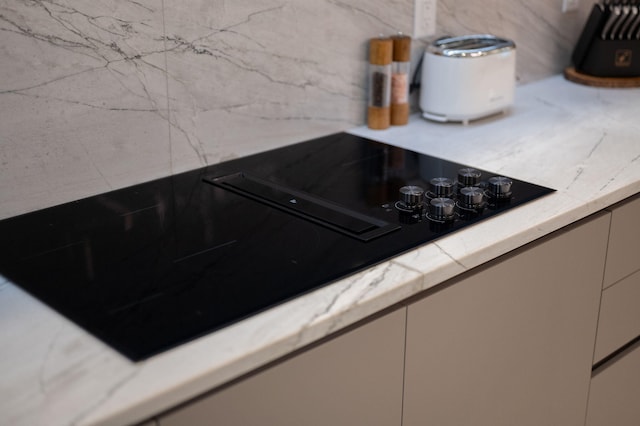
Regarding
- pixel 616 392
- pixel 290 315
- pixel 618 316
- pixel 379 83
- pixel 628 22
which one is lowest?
pixel 616 392

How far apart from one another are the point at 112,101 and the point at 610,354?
46.1 inches

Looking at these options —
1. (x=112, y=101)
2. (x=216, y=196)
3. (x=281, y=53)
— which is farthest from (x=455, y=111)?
(x=112, y=101)

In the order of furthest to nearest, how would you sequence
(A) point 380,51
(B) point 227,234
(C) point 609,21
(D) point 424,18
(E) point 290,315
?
(C) point 609,21 → (D) point 424,18 → (A) point 380,51 → (B) point 227,234 → (E) point 290,315

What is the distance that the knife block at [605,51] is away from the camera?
2367mm

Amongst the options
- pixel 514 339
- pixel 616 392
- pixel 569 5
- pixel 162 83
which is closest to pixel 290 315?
pixel 514 339

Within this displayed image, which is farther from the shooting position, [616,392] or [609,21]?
[609,21]

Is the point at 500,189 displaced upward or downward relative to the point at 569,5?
downward

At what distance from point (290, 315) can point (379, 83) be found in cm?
98

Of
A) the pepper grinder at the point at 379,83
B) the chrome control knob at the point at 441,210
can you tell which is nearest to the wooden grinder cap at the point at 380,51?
the pepper grinder at the point at 379,83

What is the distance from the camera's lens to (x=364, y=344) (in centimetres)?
119

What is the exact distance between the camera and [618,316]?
1746 mm

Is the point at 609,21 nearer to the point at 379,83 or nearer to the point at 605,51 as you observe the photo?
the point at 605,51

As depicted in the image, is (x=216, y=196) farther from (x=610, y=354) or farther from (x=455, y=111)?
(x=610, y=354)

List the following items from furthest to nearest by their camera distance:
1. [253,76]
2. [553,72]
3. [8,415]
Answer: [553,72] < [253,76] < [8,415]
